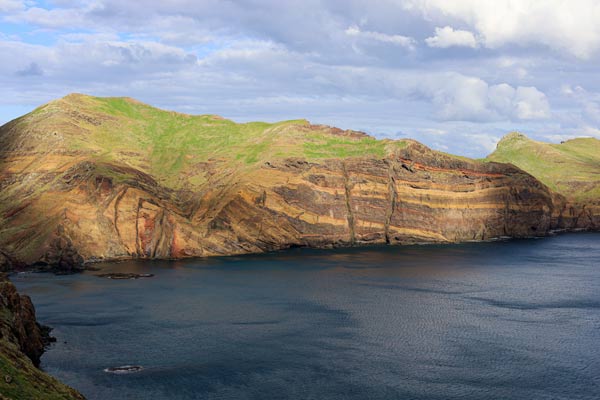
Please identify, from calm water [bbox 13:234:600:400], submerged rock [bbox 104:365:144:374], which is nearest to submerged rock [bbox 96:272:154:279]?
calm water [bbox 13:234:600:400]

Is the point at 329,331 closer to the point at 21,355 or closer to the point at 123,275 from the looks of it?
the point at 21,355

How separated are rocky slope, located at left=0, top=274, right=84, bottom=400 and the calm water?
179 inches

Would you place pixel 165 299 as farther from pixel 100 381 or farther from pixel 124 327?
pixel 100 381

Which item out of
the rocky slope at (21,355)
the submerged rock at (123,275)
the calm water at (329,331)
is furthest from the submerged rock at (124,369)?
the submerged rock at (123,275)

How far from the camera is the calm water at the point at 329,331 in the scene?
82.0 metres

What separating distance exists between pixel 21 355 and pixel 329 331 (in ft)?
171

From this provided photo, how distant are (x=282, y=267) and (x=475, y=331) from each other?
254ft

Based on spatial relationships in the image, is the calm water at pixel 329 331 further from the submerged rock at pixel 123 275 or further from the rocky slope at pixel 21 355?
the rocky slope at pixel 21 355

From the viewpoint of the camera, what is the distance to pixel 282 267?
6954 inches

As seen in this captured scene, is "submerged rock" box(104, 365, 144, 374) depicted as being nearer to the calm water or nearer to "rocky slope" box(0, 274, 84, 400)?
the calm water

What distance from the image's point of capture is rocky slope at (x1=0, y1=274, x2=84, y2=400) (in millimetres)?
59000

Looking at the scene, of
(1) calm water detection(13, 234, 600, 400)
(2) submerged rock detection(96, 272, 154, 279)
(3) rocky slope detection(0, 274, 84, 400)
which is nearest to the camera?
(3) rocky slope detection(0, 274, 84, 400)

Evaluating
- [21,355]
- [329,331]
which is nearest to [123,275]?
[329,331]

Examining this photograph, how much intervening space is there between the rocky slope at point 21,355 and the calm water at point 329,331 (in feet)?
15.0
